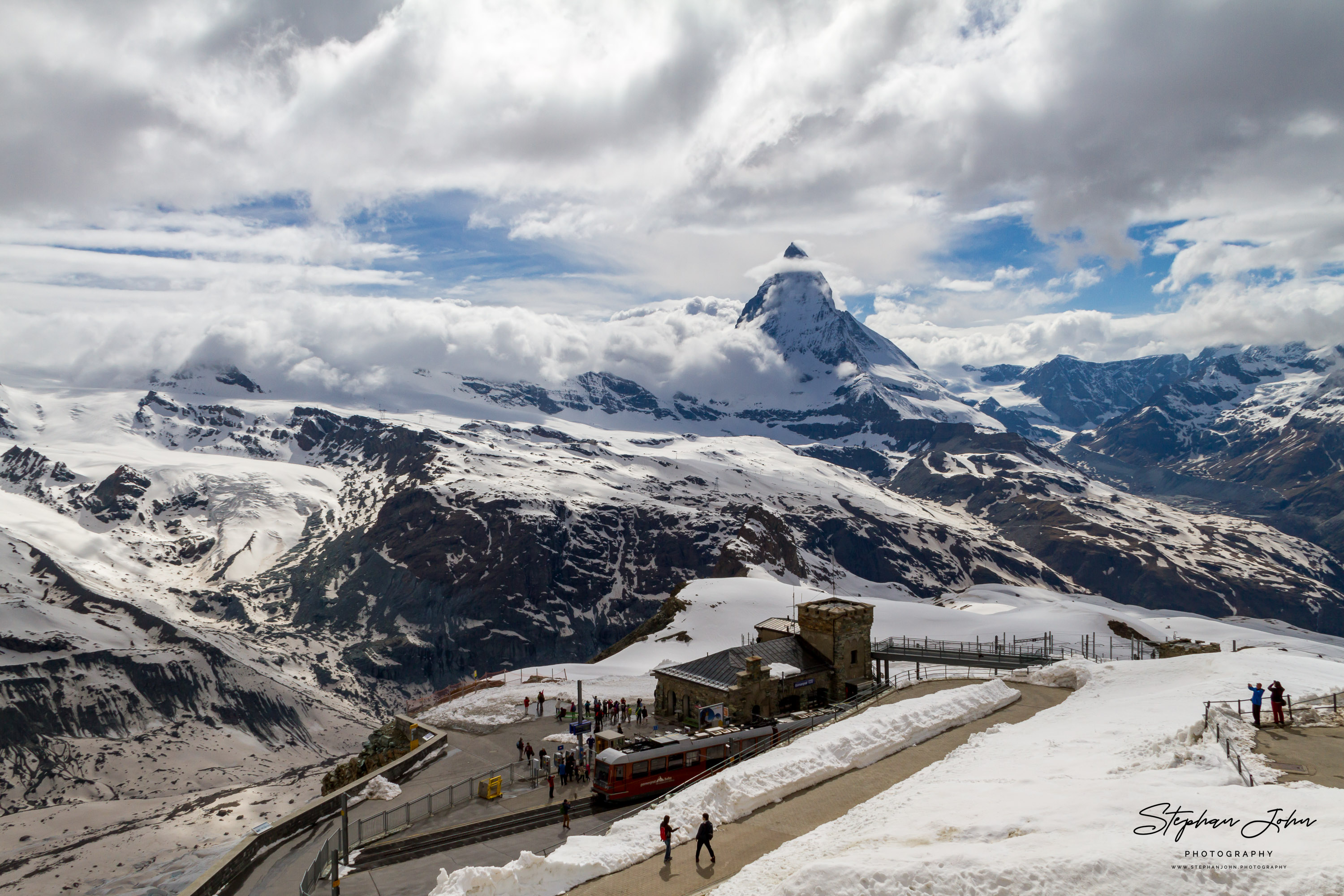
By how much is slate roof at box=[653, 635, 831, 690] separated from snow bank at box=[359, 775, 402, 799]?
58.0 ft

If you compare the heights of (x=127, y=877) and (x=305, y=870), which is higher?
(x=305, y=870)

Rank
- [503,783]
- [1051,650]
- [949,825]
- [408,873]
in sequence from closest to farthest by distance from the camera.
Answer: [949,825] < [408,873] < [503,783] < [1051,650]

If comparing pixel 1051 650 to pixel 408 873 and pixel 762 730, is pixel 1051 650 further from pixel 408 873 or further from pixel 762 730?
pixel 408 873

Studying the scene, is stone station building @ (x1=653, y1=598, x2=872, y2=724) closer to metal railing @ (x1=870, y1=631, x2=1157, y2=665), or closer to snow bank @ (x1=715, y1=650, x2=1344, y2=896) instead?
metal railing @ (x1=870, y1=631, x2=1157, y2=665)

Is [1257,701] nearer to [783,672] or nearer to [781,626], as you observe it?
[783,672]

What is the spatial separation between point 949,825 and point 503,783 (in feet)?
89.2

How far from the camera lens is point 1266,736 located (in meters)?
28.1

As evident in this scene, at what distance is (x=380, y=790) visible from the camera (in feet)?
140

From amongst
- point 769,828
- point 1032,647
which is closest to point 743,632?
point 1032,647

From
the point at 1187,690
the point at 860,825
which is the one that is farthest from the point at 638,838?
the point at 1187,690

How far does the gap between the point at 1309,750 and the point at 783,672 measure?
28623 mm

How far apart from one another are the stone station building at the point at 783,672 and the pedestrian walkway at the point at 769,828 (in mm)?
12522

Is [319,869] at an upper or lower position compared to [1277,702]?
lower

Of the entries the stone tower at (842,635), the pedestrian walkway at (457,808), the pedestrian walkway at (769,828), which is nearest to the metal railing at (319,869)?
the pedestrian walkway at (457,808)
